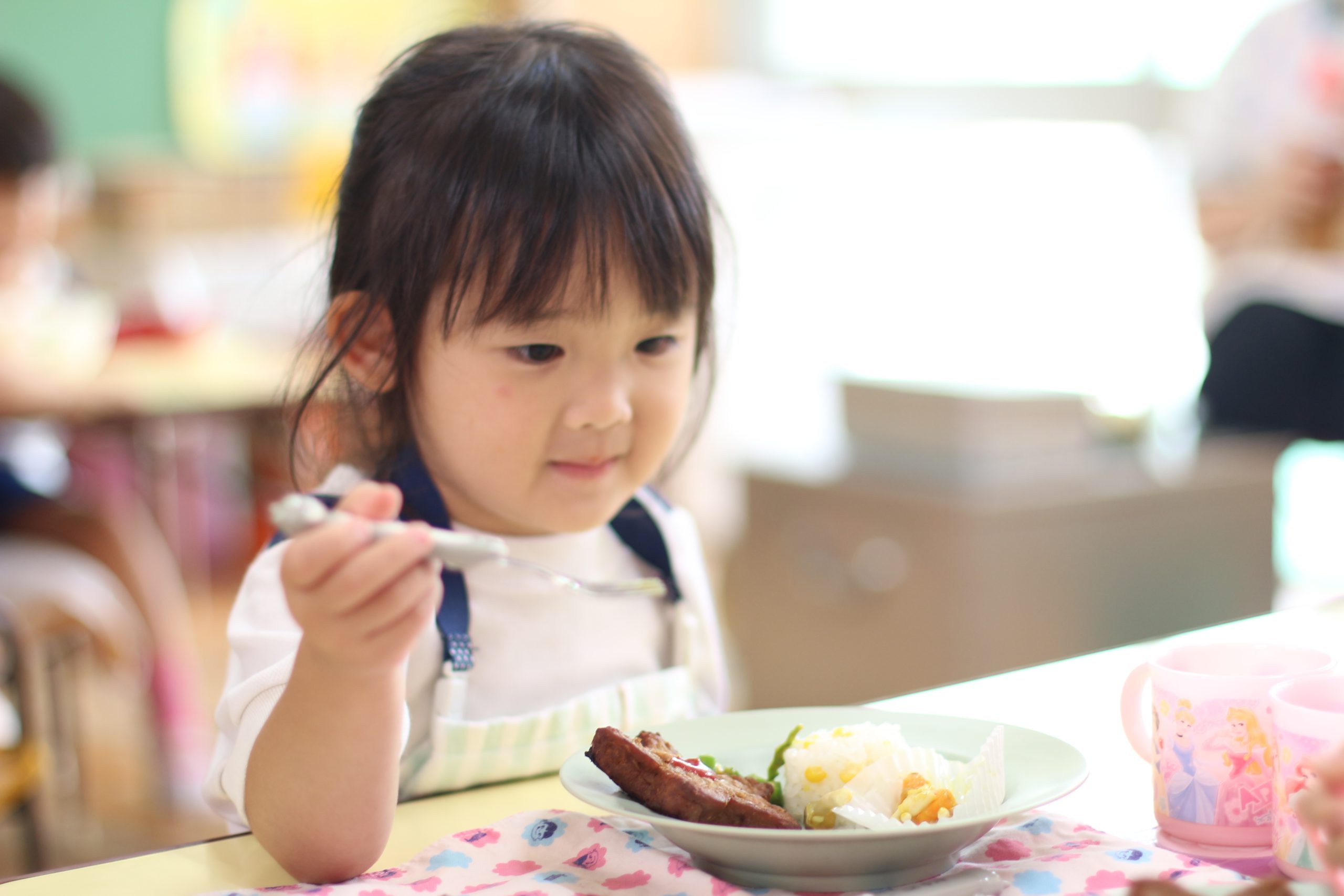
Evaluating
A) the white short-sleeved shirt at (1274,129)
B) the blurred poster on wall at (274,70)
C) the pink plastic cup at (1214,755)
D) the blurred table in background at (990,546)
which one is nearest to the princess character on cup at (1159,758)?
the pink plastic cup at (1214,755)

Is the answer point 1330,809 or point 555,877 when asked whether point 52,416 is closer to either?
point 555,877

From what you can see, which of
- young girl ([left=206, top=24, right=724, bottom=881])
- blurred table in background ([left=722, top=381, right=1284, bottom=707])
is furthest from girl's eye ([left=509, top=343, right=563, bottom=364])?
blurred table in background ([left=722, top=381, right=1284, bottom=707])

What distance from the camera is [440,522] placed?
80cm

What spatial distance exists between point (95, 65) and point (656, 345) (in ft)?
11.6

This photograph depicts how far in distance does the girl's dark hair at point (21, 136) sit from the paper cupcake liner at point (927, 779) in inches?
88.0

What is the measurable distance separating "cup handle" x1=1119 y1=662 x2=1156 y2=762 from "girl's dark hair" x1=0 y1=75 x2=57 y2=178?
87.8 inches

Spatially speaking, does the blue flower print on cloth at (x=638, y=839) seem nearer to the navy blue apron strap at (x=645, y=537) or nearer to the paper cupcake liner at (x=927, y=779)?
the paper cupcake liner at (x=927, y=779)

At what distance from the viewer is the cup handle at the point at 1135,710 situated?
0.63 meters

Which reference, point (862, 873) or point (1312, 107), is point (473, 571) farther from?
point (1312, 107)

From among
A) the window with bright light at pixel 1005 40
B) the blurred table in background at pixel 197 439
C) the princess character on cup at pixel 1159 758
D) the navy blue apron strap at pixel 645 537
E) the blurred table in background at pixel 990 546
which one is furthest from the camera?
the window with bright light at pixel 1005 40

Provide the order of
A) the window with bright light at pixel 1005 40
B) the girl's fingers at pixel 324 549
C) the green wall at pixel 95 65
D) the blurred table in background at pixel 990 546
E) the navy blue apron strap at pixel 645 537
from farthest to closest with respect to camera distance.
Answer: the green wall at pixel 95 65, the window with bright light at pixel 1005 40, the blurred table in background at pixel 990 546, the navy blue apron strap at pixel 645 537, the girl's fingers at pixel 324 549

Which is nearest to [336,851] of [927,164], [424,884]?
[424,884]

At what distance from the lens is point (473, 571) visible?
2.72 feet

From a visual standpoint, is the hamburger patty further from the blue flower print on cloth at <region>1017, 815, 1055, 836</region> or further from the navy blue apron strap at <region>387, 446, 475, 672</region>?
the navy blue apron strap at <region>387, 446, 475, 672</region>
